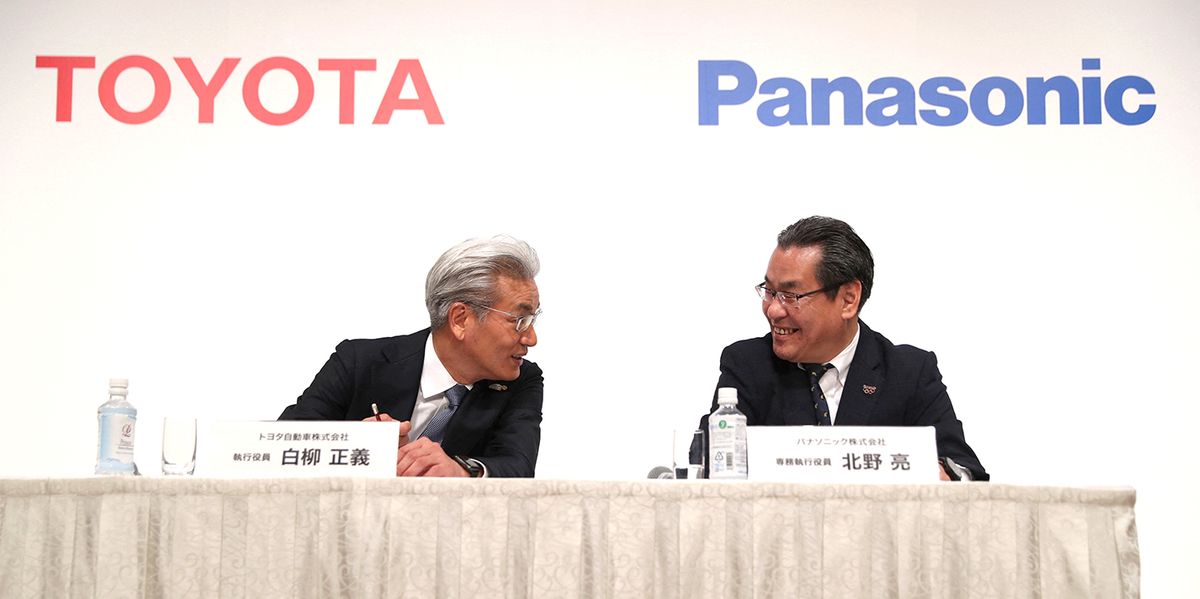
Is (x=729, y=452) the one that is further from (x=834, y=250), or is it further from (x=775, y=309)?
(x=834, y=250)

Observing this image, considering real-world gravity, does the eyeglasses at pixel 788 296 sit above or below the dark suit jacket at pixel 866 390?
above

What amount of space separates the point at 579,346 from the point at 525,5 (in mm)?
1119

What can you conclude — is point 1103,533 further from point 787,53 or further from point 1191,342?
point 787,53

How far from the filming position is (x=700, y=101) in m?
3.76

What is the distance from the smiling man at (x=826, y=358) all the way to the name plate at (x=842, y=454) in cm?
74

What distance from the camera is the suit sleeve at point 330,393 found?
299cm

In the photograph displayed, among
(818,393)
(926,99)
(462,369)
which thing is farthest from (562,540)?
(926,99)

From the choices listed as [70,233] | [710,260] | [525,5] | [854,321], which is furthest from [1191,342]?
[70,233]

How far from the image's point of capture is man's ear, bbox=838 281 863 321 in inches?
122

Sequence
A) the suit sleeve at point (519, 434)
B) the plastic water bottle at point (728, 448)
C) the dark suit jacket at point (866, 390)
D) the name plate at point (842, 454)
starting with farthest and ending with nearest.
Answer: the dark suit jacket at point (866, 390) < the suit sleeve at point (519, 434) < the plastic water bottle at point (728, 448) < the name plate at point (842, 454)

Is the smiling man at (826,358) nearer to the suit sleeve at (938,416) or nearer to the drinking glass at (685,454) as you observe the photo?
the suit sleeve at (938,416)

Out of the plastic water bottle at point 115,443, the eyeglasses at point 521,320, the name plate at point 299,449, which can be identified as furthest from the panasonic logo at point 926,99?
the plastic water bottle at point 115,443

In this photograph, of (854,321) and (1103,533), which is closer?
(1103,533)

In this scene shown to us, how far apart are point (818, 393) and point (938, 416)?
0.30 metres
